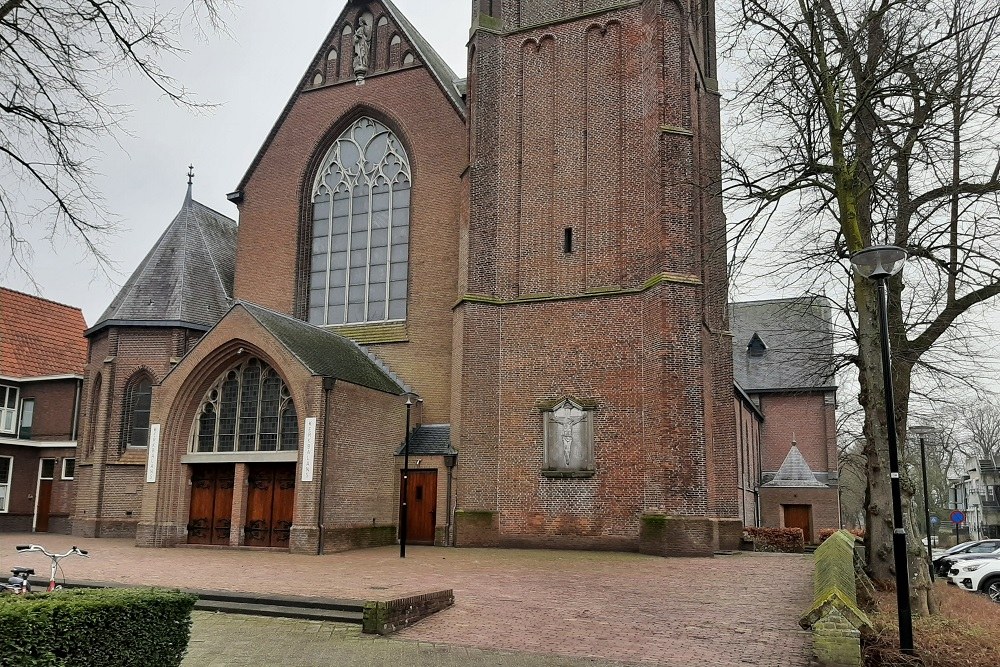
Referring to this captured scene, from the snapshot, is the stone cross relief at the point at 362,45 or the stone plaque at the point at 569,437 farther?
the stone cross relief at the point at 362,45

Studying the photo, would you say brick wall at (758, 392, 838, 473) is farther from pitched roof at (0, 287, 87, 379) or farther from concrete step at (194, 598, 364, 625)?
concrete step at (194, 598, 364, 625)

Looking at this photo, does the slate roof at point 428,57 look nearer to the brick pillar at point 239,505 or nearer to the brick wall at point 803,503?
the brick pillar at point 239,505

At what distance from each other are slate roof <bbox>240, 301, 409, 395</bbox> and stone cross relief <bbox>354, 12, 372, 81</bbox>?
945 cm

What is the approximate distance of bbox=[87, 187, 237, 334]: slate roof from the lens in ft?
93.8

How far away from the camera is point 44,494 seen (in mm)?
32875

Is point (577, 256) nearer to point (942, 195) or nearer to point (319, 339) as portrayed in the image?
Result: point (319, 339)

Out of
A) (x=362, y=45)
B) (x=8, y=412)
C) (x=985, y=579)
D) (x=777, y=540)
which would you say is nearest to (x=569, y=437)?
(x=777, y=540)

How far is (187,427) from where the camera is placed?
2431 cm

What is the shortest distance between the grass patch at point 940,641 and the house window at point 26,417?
32.4 meters

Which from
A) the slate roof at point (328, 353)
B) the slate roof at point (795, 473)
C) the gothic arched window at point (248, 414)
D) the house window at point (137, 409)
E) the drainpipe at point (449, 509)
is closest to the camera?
the slate roof at point (328, 353)

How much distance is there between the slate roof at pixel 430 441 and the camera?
80.7ft

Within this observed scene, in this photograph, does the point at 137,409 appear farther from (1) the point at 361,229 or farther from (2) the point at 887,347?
(2) the point at 887,347

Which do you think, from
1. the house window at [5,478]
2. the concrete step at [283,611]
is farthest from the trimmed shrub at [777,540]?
the house window at [5,478]

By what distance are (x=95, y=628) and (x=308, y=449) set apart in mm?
14888
